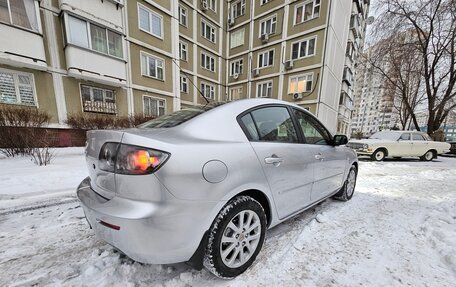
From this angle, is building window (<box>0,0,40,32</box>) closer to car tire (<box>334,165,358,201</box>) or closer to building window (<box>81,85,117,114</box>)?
building window (<box>81,85,117,114</box>)

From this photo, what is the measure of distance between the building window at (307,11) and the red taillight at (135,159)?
55.3ft

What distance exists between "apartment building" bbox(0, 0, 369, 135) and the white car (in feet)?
17.2

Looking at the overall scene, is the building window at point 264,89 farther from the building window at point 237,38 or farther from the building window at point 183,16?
the building window at point 183,16

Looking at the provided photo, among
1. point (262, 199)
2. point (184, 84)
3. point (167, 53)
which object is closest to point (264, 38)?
point (184, 84)

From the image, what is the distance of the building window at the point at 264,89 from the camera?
1652 cm

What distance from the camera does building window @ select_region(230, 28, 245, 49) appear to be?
18219 millimetres

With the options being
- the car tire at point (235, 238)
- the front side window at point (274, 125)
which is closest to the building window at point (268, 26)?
the front side window at point (274, 125)

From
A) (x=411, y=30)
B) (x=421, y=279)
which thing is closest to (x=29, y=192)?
(x=421, y=279)

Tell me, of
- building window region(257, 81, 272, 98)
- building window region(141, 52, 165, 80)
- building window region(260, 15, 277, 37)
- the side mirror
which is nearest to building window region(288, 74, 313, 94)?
building window region(257, 81, 272, 98)

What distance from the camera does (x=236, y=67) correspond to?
748 inches

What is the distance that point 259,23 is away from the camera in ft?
55.2

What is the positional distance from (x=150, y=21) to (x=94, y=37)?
4.22m

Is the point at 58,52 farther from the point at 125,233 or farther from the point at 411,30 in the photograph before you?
the point at 411,30

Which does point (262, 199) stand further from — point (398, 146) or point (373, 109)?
point (373, 109)
